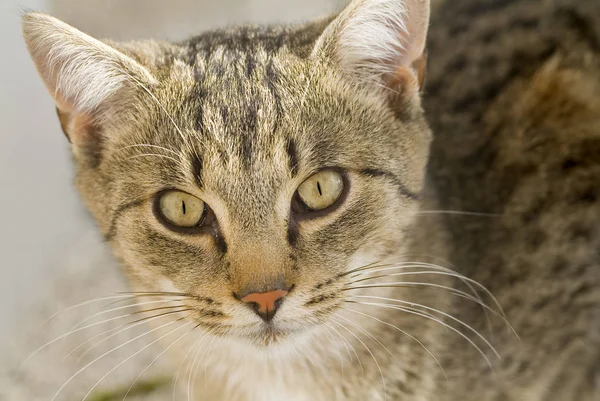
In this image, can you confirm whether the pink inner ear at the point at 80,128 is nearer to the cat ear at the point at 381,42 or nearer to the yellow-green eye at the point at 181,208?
the yellow-green eye at the point at 181,208

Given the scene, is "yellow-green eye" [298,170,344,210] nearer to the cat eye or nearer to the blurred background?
the cat eye

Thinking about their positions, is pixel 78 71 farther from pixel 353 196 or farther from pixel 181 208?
pixel 353 196

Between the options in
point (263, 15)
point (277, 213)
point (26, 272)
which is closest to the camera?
point (277, 213)

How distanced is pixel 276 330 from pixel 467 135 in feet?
2.36

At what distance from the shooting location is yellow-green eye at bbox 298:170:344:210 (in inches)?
45.5

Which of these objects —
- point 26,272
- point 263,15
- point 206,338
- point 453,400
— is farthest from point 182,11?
point 453,400

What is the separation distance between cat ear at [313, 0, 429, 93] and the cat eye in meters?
0.36

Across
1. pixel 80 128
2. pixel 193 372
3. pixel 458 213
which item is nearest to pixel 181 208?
pixel 80 128

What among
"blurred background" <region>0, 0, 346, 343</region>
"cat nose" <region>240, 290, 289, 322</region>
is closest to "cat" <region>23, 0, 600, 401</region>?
"cat nose" <region>240, 290, 289, 322</region>

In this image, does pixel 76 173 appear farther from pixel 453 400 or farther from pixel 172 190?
pixel 453 400

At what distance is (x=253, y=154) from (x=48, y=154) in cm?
120

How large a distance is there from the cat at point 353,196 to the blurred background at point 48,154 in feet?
2.06

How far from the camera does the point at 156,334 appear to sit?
1.50 m

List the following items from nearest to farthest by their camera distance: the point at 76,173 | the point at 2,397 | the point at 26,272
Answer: the point at 76,173 → the point at 2,397 → the point at 26,272
